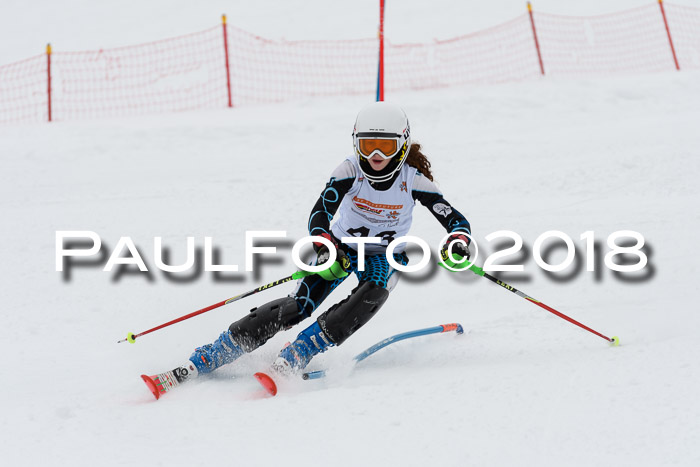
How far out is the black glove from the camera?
381 cm

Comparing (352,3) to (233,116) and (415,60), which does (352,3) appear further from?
(233,116)

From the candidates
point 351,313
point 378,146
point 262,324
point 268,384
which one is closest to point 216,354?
point 262,324

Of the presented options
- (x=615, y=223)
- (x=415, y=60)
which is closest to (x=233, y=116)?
(x=415, y=60)

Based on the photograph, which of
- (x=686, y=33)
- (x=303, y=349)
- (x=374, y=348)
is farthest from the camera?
(x=686, y=33)

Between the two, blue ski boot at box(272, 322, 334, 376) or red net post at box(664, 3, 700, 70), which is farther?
red net post at box(664, 3, 700, 70)

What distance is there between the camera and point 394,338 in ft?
13.6

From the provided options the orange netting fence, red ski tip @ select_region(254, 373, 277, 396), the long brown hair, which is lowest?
red ski tip @ select_region(254, 373, 277, 396)

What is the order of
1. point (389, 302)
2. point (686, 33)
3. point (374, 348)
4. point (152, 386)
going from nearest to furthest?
point (152, 386) < point (374, 348) < point (389, 302) < point (686, 33)

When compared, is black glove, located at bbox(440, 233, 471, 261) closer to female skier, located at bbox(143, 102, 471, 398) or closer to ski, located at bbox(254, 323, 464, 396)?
female skier, located at bbox(143, 102, 471, 398)

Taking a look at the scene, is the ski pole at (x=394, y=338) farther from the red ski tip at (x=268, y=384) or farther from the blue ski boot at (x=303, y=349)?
the red ski tip at (x=268, y=384)

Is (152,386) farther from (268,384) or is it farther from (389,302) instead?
(389,302)

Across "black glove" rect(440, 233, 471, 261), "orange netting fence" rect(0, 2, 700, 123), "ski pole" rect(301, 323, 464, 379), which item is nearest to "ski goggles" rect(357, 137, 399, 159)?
"black glove" rect(440, 233, 471, 261)

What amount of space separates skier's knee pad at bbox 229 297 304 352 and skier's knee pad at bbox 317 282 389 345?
192 mm

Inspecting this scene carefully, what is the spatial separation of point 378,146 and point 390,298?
1815 millimetres
